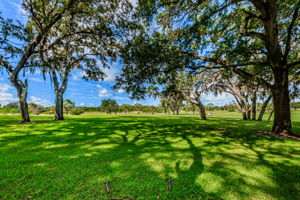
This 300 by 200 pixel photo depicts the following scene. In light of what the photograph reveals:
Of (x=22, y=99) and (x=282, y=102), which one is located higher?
(x=22, y=99)

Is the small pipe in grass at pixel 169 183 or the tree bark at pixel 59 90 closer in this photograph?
the small pipe in grass at pixel 169 183

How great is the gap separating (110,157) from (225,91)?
2301 centimetres

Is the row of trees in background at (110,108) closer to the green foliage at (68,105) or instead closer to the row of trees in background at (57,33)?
the green foliage at (68,105)

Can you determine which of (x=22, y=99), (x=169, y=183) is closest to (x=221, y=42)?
(x=169, y=183)

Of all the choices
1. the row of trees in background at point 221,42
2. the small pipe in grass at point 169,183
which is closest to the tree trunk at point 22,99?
the row of trees in background at point 221,42

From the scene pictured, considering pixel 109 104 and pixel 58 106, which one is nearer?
pixel 58 106

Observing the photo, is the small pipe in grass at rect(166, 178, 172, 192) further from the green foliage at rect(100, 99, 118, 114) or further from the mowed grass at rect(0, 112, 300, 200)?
the green foliage at rect(100, 99, 118, 114)

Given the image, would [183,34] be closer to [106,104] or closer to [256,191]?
[256,191]

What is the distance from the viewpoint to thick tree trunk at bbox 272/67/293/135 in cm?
706

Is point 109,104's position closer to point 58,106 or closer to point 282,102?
point 58,106

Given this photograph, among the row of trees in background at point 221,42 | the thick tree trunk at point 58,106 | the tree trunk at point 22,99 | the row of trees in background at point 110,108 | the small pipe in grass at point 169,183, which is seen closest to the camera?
the small pipe in grass at point 169,183

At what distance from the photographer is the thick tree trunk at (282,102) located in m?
7.06

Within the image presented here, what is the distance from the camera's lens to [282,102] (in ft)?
23.5

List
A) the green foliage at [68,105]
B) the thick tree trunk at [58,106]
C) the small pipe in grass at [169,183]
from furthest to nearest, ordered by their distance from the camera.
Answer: the green foliage at [68,105] → the thick tree trunk at [58,106] → the small pipe in grass at [169,183]
